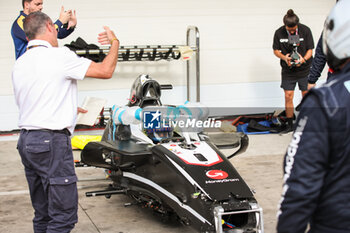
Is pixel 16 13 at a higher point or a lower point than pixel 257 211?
higher

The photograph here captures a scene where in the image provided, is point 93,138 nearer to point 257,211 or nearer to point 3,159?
point 3,159

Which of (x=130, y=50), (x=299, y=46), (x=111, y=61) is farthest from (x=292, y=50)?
(x=111, y=61)

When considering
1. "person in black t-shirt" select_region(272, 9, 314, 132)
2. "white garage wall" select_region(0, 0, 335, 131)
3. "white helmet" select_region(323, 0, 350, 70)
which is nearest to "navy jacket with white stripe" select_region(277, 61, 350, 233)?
"white helmet" select_region(323, 0, 350, 70)

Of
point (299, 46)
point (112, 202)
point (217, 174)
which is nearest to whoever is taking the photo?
point (217, 174)

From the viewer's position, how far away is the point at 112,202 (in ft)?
17.7

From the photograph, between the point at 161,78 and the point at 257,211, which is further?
the point at 161,78

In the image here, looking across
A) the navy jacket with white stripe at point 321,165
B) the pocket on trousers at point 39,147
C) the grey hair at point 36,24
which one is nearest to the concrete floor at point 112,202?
the pocket on trousers at point 39,147

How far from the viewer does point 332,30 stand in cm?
178

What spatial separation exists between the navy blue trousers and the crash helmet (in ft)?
6.02

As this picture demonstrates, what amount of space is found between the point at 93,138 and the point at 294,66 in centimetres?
356

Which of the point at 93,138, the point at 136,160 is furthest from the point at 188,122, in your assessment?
the point at 93,138

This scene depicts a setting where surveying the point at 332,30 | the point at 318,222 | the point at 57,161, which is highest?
the point at 332,30

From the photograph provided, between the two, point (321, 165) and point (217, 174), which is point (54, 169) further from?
point (321, 165)

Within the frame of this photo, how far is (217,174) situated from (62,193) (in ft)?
4.17
